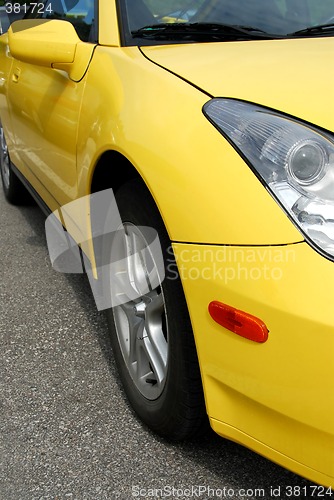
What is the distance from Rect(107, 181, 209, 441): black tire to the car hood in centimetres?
37

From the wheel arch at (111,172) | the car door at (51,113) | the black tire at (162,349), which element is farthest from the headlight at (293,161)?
the car door at (51,113)

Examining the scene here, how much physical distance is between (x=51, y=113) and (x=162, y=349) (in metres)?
1.17

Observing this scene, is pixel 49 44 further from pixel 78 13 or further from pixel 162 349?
pixel 162 349

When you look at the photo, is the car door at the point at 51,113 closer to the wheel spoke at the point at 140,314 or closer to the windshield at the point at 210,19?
the windshield at the point at 210,19

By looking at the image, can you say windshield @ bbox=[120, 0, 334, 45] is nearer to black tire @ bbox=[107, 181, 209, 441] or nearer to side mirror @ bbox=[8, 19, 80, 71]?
side mirror @ bbox=[8, 19, 80, 71]

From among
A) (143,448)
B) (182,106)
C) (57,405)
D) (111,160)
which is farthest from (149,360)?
(182,106)

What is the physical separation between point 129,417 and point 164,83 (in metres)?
1.12

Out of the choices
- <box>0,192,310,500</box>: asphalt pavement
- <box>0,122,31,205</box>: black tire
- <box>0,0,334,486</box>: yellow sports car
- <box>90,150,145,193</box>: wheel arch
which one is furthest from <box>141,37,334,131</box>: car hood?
<box>0,122,31,205</box>: black tire

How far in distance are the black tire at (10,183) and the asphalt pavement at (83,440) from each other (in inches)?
67.6

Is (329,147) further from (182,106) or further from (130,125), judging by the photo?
(130,125)

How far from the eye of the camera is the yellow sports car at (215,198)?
4.34ft

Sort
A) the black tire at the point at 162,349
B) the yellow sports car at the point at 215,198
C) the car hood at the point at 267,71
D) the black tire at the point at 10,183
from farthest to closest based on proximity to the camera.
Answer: the black tire at the point at 10,183
the black tire at the point at 162,349
the car hood at the point at 267,71
the yellow sports car at the point at 215,198

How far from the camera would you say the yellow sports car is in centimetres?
132

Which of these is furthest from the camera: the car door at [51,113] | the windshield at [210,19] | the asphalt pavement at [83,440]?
the car door at [51,113]
